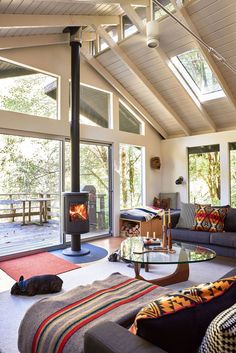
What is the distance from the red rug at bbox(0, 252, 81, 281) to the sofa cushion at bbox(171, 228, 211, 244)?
171cm

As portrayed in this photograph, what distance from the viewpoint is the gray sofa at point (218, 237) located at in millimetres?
3787

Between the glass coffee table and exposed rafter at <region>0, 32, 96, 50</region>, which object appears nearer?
the glass coffee table

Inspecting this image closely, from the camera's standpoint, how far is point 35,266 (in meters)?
3.92

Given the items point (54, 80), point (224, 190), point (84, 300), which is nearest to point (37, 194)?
point (54, 80)

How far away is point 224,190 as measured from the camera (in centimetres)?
589

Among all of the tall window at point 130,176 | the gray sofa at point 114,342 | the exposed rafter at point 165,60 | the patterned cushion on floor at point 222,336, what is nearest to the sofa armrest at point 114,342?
the gray sofa at point 114,342

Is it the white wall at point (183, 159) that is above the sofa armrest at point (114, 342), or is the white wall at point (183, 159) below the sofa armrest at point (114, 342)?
above

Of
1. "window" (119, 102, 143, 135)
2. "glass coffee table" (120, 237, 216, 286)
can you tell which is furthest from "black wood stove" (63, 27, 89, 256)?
"window" (119, 102, 143, 135)

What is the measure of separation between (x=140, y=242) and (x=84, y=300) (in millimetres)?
1816

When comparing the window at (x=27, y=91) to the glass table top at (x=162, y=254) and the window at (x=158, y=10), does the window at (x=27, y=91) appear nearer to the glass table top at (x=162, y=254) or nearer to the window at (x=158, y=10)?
the window at (x=158, y=10)

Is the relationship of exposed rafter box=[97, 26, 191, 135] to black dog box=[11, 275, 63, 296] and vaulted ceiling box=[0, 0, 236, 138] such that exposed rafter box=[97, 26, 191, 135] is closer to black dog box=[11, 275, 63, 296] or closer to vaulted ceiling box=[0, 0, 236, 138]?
vaulted ceiling box=[0, 0, 236, 138]

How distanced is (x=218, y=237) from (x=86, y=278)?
6.58 feet

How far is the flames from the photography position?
14.7 ft

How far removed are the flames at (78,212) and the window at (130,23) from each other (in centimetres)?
316
